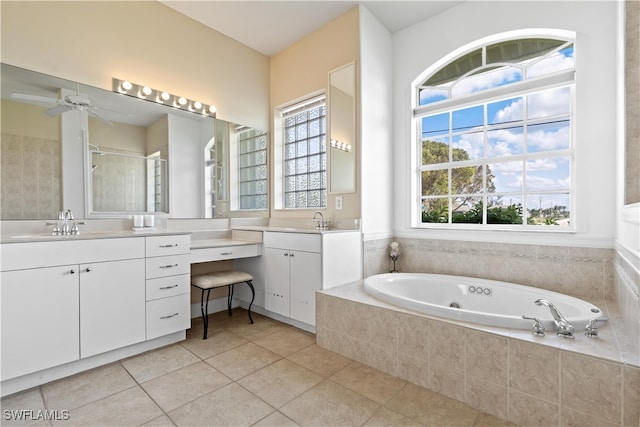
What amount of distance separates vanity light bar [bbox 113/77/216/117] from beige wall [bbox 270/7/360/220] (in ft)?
2.92

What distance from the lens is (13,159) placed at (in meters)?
2.04

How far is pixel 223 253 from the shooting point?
276 centimetres

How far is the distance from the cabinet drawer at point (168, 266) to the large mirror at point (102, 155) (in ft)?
2.13

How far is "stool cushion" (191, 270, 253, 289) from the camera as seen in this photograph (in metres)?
2.53

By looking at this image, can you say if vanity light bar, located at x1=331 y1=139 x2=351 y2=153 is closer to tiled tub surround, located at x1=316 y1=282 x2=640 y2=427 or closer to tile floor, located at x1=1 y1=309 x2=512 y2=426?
tiled tub surround, located at x1=316 y1=282 x2=640 y2=427

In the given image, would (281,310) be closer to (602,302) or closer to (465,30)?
(602,302)

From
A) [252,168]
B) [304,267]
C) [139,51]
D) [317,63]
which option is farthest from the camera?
[252,168]

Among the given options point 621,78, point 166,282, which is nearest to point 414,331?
point 166,282

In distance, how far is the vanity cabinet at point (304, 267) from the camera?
2486mm

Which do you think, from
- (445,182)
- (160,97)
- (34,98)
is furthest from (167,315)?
(445,182)

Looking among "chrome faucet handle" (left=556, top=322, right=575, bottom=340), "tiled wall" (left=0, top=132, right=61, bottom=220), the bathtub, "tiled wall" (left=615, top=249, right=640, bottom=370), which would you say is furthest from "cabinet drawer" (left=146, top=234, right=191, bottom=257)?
"tiled wall" (left=615, top=249, right=640, bottom=370)

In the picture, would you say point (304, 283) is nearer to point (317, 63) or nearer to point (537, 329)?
point (537, 329)

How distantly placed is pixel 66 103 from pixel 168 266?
147 centimetres

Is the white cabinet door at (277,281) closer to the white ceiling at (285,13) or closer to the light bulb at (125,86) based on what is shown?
the light bulb at (125,86)
